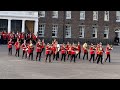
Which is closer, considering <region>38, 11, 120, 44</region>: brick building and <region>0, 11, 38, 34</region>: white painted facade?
<region>0, 11, 38, 34</region>: white painted facade

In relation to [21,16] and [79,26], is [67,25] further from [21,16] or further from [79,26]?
[21,16]

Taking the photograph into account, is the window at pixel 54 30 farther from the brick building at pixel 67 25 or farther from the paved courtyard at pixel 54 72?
the paved courtyard at pixel 54 72

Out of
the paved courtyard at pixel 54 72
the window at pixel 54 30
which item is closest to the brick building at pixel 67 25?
the window at pixel 54 30

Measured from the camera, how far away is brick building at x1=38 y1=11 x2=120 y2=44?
45562 mm

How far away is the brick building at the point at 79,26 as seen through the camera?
149ft

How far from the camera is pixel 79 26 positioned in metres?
46.8

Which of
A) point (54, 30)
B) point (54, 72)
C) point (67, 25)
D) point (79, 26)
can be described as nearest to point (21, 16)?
point (54, 30)

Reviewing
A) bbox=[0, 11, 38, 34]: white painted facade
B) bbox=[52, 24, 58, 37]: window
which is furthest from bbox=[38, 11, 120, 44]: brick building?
bbox=[0, 11, 38, 34]: white painted facade

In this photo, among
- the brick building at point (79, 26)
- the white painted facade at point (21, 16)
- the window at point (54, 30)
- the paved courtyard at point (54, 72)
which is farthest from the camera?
the window at point (54, 30)

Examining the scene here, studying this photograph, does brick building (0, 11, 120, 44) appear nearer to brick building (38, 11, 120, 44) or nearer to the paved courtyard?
brick building (38, 11, 120, 44)

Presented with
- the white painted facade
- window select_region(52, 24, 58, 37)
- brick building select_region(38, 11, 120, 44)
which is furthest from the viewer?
window select_region(52, 24, 58, 37)
